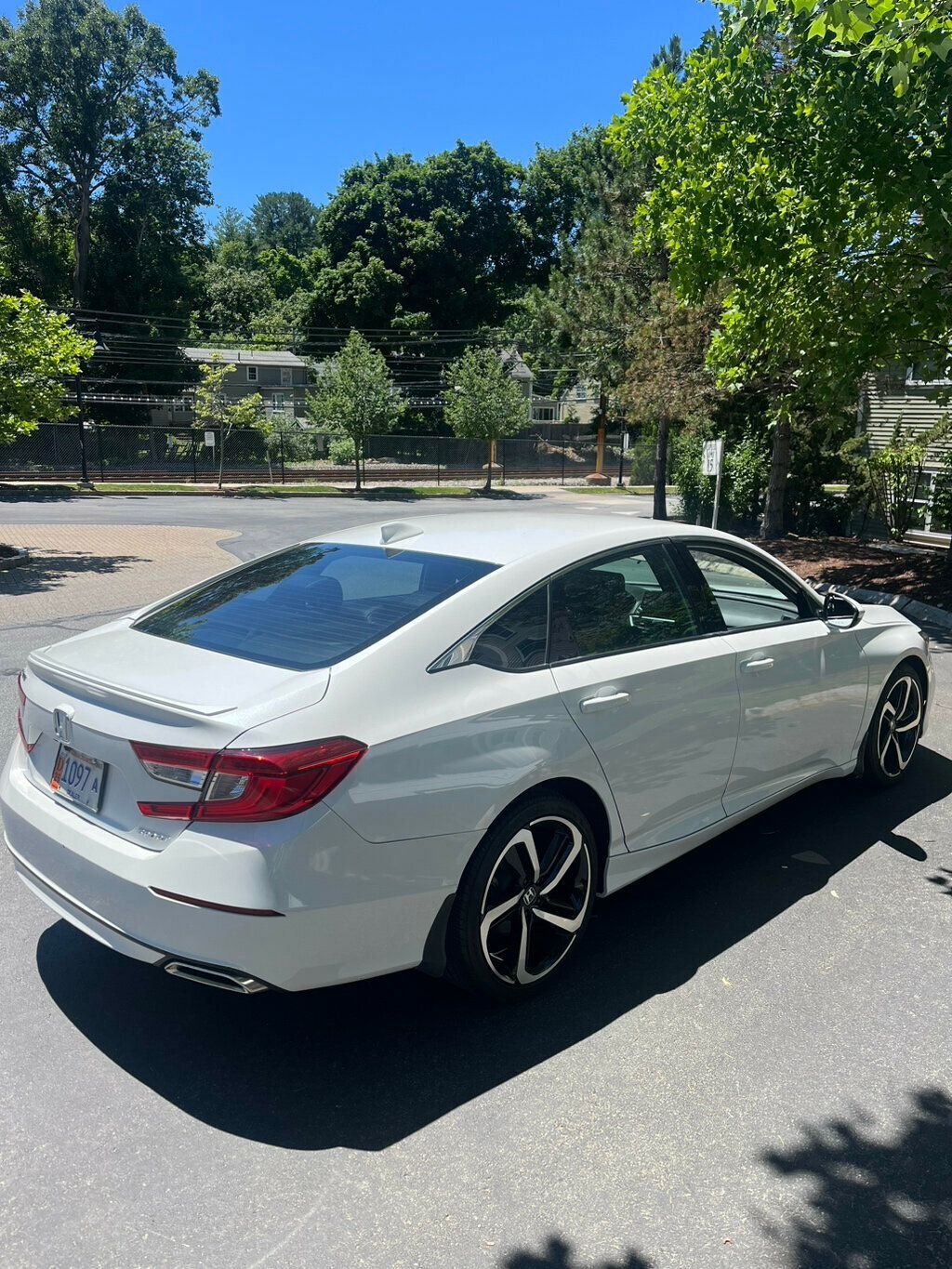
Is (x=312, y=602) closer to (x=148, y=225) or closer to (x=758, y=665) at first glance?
(x=758, y=665)

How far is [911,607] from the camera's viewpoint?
12.4 meters

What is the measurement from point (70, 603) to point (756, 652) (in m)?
9.79

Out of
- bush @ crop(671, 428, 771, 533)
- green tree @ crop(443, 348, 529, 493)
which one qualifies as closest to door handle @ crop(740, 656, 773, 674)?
bush @ crop(671, 428, 771, 533)

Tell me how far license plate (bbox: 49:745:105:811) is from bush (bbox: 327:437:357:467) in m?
48.5

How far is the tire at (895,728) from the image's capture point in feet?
16.8

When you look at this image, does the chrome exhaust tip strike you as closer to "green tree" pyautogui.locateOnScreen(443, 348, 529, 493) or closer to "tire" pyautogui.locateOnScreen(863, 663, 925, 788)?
"tire" pyautogui.locateOnScreen(863, 663, 925, 788)

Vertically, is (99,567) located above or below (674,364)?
below

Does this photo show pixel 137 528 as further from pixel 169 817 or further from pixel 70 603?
pixel 169 817

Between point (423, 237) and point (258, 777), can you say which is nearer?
point (258, 777)

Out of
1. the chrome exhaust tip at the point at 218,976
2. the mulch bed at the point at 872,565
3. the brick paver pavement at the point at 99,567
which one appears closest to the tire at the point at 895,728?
the chrome exhaust tip at the point at 218,976

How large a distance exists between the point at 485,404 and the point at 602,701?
147ft

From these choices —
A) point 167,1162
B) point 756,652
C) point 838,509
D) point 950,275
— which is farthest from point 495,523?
point 838,509

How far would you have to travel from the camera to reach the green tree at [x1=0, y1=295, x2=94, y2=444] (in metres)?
13.1

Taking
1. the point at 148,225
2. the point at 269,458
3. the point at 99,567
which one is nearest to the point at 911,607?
the point at 99,567
